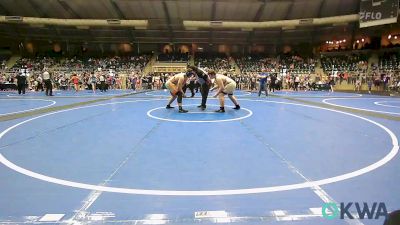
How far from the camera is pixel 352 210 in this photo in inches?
122

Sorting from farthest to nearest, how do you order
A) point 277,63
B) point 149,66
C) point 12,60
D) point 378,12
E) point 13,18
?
1. point 12,60
2. point 277,63
3. point 149,66
4. point 13,18
5. point 378,12

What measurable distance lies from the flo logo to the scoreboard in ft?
91.4

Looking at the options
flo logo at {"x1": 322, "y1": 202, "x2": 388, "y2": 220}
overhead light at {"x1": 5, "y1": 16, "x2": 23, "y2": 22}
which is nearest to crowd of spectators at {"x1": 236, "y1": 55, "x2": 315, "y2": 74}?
overhead light at {"x1": 5, "y1": 16, "x2": 23, "y2": 22}

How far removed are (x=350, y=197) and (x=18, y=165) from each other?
174 inches

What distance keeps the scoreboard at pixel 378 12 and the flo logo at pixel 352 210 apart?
2785 cm

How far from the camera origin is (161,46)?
43250 mm

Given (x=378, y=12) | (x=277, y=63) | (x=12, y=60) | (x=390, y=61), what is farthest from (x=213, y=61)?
(x=12, y=60)

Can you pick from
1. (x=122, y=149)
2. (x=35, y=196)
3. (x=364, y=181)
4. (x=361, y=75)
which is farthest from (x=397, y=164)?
(x=361, y=75)

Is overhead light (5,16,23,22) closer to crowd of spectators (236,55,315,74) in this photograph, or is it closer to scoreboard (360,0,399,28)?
crowd of spectators (236,55,315,74)

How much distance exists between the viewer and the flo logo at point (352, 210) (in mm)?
2980

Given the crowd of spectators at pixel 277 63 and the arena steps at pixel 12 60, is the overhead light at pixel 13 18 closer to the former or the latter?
the arena steps at pixel 12 60

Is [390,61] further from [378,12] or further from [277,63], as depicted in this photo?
[277,63]

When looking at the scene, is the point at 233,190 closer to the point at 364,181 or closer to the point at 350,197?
the point at 350,197

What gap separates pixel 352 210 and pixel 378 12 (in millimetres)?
29081
